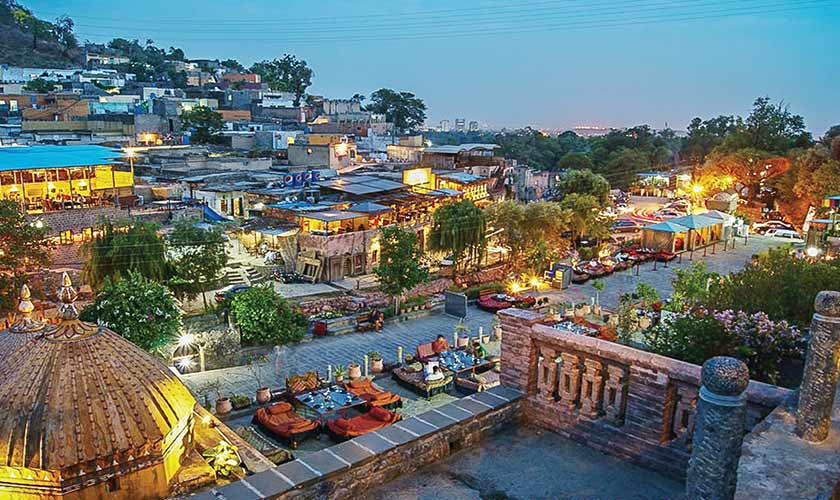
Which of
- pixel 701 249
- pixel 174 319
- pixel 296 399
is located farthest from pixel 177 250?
pixel 701 249

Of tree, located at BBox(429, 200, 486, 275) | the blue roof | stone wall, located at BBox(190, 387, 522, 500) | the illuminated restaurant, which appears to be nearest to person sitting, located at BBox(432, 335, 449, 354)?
stone wall, located at BBox(190, 387, 522, 500)

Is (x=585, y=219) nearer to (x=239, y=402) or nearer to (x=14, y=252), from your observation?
(x=239, y=402)

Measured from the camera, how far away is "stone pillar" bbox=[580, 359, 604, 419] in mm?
6012

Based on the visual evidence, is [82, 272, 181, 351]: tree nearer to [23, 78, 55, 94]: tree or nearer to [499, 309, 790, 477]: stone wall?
[499, 309, 790, 477]: stone wall

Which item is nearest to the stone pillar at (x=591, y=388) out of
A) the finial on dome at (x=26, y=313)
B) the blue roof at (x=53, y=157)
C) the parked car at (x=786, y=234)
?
the finial on dome at (x=26, y=313)

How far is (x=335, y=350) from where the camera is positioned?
2112 centimetres

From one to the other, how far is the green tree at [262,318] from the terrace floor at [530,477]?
47.9ft

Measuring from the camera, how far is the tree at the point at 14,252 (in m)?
21.3

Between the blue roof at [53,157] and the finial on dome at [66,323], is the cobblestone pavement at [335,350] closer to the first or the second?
the finial on dome at [66,323]

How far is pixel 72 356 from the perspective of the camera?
6.79 m

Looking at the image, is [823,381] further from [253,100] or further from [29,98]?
[253,100]

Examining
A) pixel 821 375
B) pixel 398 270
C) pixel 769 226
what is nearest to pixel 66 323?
pixel 821 375

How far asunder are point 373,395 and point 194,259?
40.6 ft

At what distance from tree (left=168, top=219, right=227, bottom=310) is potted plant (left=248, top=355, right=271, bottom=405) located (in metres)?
5.81
